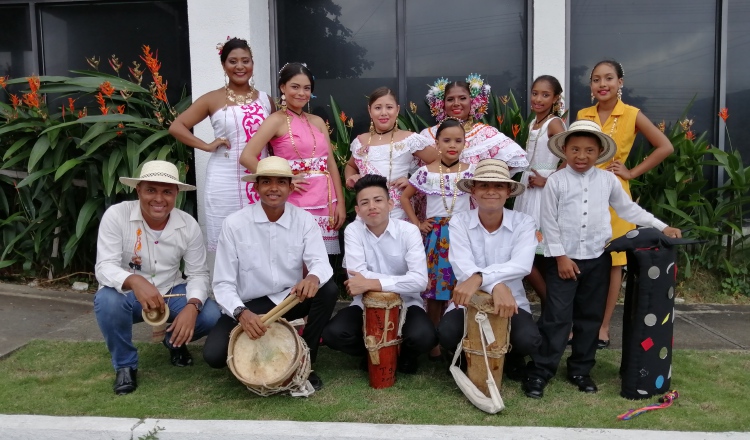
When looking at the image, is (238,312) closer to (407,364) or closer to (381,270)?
(381,270)

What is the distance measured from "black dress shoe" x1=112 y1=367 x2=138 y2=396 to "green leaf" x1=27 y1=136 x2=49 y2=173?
2.42 metres

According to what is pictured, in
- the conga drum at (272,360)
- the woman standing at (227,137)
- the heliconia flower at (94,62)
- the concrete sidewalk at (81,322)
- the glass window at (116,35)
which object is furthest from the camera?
the glass window at (116,35)

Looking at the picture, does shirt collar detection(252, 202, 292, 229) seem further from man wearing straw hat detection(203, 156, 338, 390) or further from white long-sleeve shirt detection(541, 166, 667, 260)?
white long-sleeve shirt detection(541, 166, 667, 260)

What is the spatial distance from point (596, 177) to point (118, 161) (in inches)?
145

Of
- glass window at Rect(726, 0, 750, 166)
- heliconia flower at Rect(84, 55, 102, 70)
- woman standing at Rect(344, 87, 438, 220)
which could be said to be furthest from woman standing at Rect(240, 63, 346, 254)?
glass window at Rect(726, 0, 750, 166)

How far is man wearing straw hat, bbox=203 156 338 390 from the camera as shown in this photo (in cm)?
368

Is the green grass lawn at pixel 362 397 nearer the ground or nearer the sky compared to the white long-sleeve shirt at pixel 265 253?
nearer the ground

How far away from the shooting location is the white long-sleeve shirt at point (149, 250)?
146 inches

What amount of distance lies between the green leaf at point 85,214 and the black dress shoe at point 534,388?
12.2 feet

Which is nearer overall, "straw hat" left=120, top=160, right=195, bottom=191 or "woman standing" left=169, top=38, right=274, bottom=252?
"straw hat" left=120, top=160, right=195, bottom=191

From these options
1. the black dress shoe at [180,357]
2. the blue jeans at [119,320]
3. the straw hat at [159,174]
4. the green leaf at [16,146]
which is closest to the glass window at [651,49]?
the straw hat at [159,174]

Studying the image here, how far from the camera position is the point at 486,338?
3.44m

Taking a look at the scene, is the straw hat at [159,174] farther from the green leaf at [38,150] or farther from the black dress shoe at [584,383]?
the black dress shoe at [584,383]

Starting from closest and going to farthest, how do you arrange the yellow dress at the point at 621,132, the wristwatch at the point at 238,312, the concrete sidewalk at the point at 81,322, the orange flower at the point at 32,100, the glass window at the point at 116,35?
1. the wristwatch at the point at 238,312
2. the yellow dress at the point at 621,132
3. the concrete sidewalk at the point at 81,322
4. the orange flower at the point at 32,100
5. the glass window at the point at 116,35
